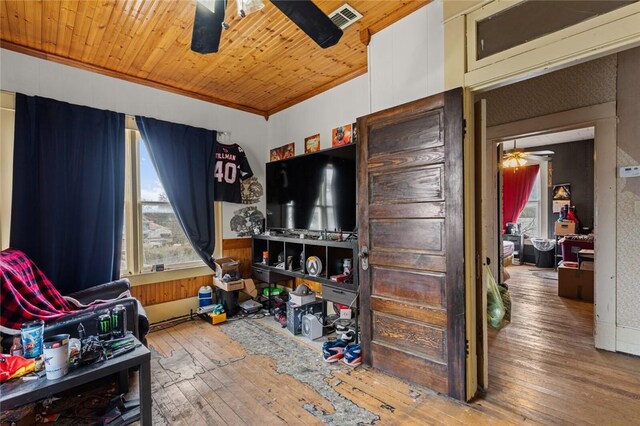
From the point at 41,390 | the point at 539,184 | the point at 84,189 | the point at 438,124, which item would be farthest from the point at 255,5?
the point at 539,184

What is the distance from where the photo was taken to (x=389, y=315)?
2.27 metres

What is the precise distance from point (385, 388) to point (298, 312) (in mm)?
1233

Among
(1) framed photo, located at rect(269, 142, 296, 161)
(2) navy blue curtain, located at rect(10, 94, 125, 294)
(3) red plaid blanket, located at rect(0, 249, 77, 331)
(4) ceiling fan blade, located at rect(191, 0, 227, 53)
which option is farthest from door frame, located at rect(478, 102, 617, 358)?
(2) navy blue curtain, located at rect(10, 94, 125, 294)

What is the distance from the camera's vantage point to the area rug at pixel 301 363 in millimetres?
1839

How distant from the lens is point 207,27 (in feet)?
5.30

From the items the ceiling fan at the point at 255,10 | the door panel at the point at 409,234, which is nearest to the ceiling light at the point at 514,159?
the door panel at the point at 409,234

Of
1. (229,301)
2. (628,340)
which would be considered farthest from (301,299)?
(628,340)

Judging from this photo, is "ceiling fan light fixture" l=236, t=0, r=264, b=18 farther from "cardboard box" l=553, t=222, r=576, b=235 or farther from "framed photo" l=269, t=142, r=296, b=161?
"cardboard box" l=553, t=222, r=576, b=235

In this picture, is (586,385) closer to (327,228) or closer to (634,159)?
(634,159)

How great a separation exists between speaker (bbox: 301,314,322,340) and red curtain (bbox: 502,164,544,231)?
647 centimetres

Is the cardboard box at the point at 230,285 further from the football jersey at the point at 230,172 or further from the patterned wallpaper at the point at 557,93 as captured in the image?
the patterned wallpaper at the point at 557,93

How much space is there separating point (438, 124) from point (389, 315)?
4.62 ft

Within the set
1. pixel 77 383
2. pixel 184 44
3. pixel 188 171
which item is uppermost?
pixel 184 44

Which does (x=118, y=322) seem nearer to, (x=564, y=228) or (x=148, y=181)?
(x=148, y=181)
